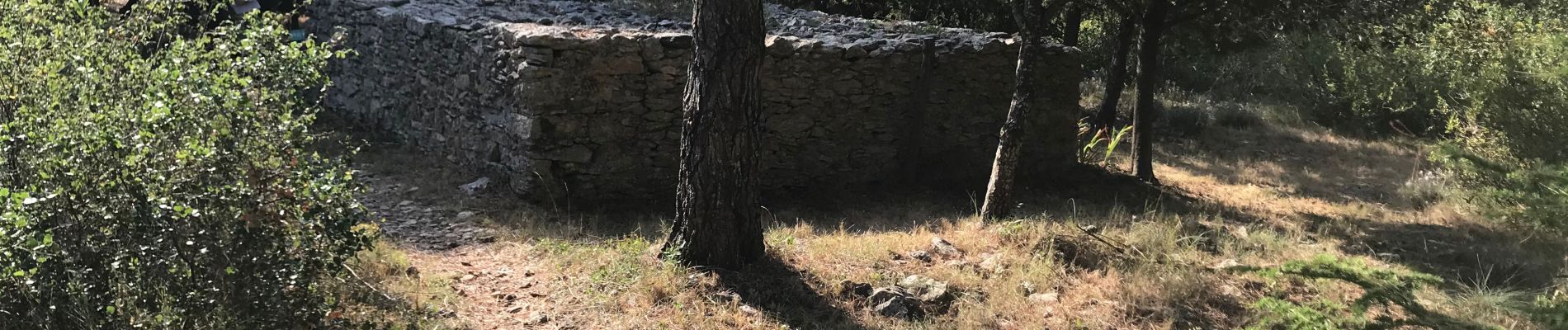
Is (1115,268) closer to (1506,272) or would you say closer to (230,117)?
(1506,272)

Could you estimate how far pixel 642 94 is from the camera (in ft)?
22.9

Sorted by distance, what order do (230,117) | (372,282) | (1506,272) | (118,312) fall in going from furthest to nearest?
(1506,272)
(372,282)
(230,117)
(118,312)

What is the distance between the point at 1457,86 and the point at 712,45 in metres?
9.04

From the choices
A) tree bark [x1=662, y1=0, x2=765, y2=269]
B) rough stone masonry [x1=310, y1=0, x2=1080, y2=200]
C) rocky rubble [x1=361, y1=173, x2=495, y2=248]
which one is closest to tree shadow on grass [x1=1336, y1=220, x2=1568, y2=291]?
rough stone masonry [x1=310, y1=0, x2=1080, y2=200]

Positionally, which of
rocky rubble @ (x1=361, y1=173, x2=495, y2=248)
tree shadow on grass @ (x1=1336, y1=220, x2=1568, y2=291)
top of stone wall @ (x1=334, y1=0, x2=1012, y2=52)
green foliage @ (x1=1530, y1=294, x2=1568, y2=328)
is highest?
top of stone wall @ (x1=334, y1=0, x2=1012, y2=52)

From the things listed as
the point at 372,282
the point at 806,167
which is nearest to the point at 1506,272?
the point at 806,167

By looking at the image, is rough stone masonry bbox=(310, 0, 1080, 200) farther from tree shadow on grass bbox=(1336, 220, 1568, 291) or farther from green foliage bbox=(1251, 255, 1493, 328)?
green foliage bbox=(1251, 255, 1493, 328)

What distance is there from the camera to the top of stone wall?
7.67 metres

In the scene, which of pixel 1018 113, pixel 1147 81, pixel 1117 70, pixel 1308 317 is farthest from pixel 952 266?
pixel 1117 70

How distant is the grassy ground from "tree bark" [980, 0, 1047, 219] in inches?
9.8

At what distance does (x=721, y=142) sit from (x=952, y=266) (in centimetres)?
157

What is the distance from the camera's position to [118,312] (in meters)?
3.47

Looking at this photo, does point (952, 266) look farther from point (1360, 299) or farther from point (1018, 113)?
point (1360, 299)

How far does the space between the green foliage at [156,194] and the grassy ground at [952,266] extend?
2.14 ft
